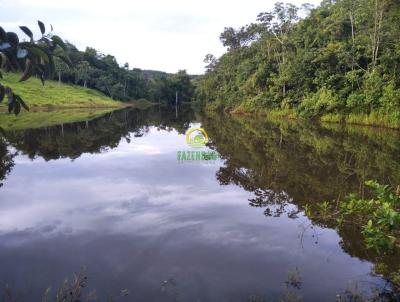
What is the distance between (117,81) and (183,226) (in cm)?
9243

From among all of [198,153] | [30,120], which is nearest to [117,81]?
[30,120]

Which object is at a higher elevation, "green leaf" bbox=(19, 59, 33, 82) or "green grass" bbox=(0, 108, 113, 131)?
"green leaf" bbox=(19, 59, 33, 82)

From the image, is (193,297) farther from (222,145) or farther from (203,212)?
(222,145)

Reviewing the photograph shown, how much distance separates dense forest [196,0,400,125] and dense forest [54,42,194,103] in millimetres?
39924

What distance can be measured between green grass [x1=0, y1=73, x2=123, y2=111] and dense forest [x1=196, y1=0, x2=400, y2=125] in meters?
27.4

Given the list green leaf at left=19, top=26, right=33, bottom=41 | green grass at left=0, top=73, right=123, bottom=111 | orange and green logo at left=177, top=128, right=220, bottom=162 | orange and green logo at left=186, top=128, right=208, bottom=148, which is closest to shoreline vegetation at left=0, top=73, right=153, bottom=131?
green grass at left=0, top=73, right=123, bottom=111

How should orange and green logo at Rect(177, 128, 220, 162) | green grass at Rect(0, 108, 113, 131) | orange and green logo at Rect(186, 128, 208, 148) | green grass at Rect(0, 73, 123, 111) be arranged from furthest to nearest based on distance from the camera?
green grass at Rect(0, 73, 123, 111) → green grass at Rect(0, 108, 113, 131) → orange and green logo at Rect(186, 128, 208, 148) → orange and green logo at Rect(177, 128, 220, 162)

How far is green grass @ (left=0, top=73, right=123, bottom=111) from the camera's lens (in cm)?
5420

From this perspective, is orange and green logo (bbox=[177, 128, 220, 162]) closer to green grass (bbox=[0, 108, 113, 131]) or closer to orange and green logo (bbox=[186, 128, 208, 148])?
orange and green logo (bbox=[186, 128, 208, 148])

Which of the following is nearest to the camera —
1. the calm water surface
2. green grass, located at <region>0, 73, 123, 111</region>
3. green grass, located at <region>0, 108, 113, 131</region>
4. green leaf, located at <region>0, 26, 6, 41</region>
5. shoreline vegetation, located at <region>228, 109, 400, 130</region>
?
green leaf, located at <region>0, 26, 6, 41</region>

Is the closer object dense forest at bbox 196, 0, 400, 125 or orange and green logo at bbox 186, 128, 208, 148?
orange and green logo at bbox 186, 128, 208, 148

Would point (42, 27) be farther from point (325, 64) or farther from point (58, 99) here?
point (58, 99)

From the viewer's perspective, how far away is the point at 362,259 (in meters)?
6.00

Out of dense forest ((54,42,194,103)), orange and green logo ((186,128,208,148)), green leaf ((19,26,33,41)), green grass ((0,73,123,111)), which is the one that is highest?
dense forest ((54,42,194,103))
